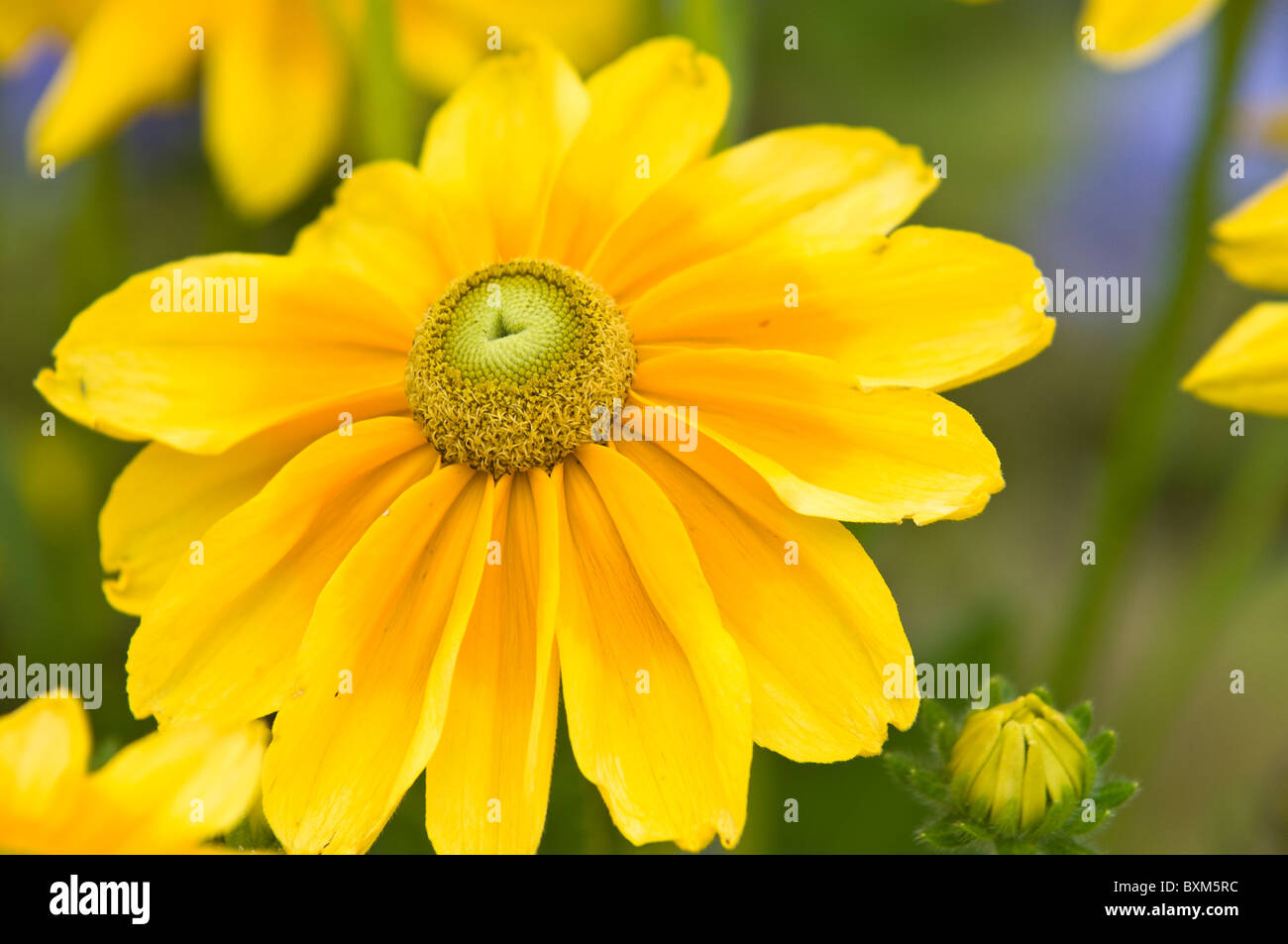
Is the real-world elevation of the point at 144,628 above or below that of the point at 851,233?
below

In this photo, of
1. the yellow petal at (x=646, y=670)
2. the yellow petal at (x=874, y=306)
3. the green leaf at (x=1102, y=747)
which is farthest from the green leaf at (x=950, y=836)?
the yellow petal at (x=874, y=306)

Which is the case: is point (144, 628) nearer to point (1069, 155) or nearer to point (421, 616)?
point (421, 616)

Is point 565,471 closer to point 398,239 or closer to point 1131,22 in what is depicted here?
point 398,239

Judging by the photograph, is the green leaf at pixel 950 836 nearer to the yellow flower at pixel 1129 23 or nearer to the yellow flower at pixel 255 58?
the yellow flower at pixel 1129 23

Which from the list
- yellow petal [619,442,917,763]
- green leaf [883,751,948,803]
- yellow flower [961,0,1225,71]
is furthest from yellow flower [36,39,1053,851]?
yellow flower [961,0,1225,71]

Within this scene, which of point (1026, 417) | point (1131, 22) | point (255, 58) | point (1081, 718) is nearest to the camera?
point (1081, 718)

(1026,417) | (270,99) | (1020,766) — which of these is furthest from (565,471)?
(1026,417)
